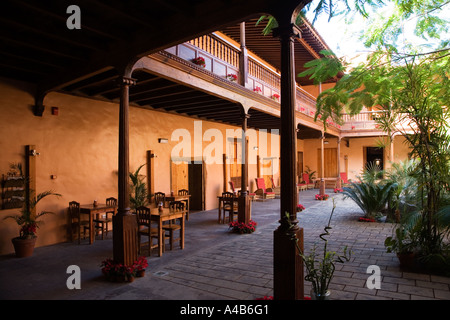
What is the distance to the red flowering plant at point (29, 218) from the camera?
5895mm

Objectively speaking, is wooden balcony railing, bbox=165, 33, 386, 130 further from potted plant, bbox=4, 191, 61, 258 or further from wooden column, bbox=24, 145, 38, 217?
potted plant, bbox=4, 191, 61, 258

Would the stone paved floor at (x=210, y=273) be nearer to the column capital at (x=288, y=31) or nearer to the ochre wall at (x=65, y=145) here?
the ochre wall at (x=65, y=145)

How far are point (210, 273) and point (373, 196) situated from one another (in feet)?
19.8

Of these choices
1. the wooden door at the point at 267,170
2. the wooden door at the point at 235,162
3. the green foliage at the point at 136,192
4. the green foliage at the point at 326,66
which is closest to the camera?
the green foliage at the point at 326,66

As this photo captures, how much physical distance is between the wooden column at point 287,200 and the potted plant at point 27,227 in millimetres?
5107

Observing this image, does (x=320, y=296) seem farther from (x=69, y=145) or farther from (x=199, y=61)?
(x=69, y=145)

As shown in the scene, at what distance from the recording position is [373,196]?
336 inches

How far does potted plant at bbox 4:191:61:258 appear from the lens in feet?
18.9

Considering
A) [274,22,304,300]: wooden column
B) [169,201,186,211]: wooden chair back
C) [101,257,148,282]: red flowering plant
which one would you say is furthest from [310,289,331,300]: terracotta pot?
[169,201,186,211]: wooden chair back

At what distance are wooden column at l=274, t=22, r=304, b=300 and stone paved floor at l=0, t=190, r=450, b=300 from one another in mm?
733

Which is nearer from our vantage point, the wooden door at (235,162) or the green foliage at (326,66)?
the green foliage at (326,66)

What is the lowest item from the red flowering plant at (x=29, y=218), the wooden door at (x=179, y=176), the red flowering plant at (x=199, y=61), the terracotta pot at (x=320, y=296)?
the terracotta pot at (x=320, y=296)

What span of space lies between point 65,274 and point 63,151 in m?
3.35

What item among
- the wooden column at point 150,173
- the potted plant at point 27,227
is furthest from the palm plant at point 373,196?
the potted plant at point 27,227
